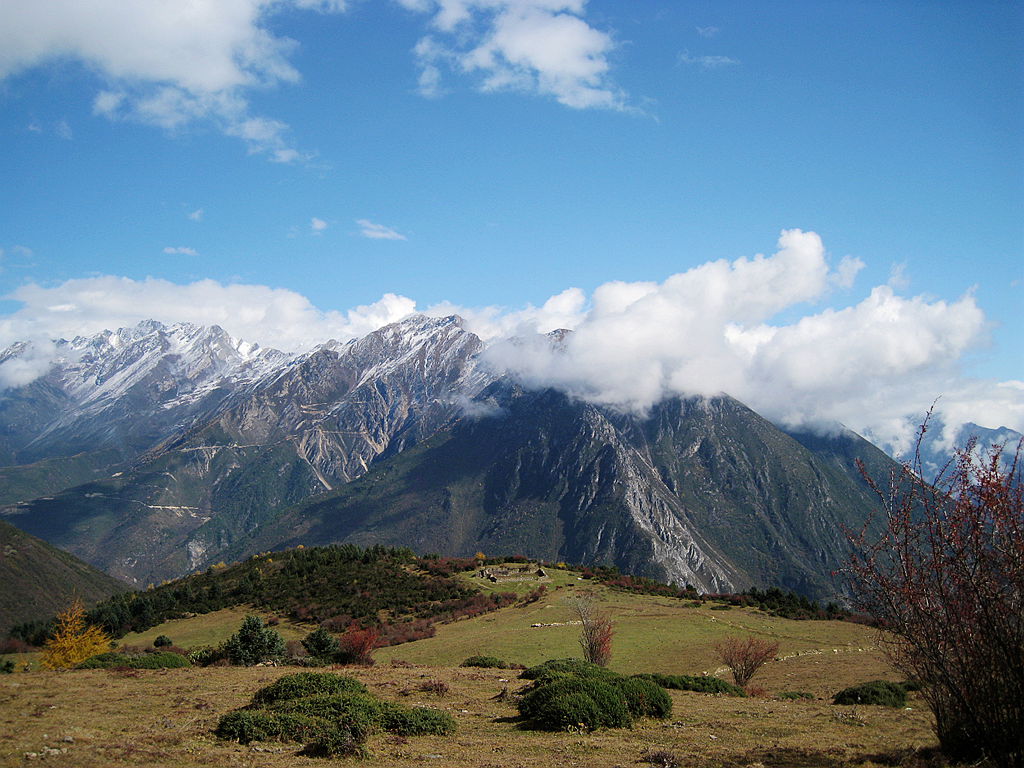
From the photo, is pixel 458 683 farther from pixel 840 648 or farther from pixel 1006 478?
pixel 840 648

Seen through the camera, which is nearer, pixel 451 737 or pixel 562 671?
pixel 451 737

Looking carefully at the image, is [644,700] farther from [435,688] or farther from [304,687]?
[304,687]

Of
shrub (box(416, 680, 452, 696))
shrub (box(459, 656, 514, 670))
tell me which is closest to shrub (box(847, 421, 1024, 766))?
shrub (box(416, 680, 452, 696))

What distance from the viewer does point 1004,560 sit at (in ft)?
46.9

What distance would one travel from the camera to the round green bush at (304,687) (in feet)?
77.0

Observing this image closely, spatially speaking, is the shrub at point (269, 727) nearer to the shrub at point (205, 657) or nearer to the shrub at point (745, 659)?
the shrub at point (205, 657)

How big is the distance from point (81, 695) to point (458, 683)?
626 inches

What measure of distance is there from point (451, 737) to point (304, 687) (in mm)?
5986

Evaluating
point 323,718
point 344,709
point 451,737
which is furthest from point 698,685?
point 323,718

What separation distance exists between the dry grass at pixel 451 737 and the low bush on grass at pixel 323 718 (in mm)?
583

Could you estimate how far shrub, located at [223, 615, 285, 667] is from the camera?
41.4 m

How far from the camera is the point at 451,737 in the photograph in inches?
850

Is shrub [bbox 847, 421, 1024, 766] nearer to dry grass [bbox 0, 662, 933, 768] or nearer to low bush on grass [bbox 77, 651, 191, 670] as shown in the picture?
dry grass [bbox 0, 662, 933, 768]

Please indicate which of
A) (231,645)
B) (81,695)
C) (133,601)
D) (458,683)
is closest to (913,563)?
(458,683)
